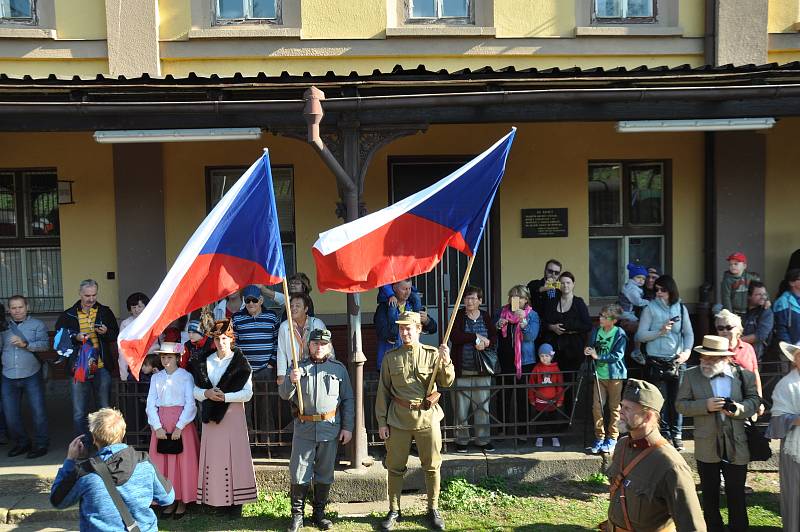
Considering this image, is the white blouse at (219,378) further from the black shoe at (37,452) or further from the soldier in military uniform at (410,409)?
the black shoe at (37,452)

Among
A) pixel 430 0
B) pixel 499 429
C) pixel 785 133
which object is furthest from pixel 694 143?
pixel 499 429

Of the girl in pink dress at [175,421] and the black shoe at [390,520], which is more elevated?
the girl in pink dress at [175,421]

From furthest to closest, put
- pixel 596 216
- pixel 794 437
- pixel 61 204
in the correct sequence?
pixel 596 216, pixel 61 204, pixel 794 437

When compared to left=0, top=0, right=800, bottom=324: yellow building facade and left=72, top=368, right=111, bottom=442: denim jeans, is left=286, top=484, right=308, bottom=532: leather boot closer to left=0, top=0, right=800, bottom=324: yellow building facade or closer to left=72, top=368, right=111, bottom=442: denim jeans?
left=72, top=368, right=111, bottom=442: denim jeans

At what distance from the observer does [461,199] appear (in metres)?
5.26

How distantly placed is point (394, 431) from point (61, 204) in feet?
19.0

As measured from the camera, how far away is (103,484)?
394cm

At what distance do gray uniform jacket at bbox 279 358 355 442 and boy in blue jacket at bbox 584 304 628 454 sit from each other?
2.49 m

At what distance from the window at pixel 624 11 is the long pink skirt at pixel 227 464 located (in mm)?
7137

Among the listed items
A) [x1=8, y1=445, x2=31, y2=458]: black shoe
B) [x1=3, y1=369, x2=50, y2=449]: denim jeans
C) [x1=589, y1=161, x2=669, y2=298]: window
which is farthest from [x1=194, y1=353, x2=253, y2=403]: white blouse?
[x1=589, y1=161, x2=669, y2=298]: window

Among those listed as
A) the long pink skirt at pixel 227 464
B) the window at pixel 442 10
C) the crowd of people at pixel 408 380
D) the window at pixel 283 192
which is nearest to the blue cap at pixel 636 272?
the crowd of people at pixel 408 380

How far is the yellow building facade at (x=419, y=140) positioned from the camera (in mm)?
8812

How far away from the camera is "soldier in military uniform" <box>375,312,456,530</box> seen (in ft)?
18.4

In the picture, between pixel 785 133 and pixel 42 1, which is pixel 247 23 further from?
pixel 785 133
